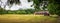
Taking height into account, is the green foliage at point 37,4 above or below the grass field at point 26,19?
above

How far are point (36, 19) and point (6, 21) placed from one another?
1.00ft

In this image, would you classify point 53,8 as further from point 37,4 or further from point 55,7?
point 37,4

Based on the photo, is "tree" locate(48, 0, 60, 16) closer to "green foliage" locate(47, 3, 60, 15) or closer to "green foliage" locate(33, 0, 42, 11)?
"green foliage" locate(47, 3, 60, 15)

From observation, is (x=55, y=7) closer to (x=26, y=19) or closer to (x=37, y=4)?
(x=37, y=4)

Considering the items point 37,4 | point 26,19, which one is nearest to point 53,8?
point 37,4

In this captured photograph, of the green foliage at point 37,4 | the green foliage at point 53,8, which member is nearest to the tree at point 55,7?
the green foliage at point 53,8

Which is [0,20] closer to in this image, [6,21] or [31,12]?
[6,21]

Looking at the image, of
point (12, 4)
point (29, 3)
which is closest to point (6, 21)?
point (12, 4)

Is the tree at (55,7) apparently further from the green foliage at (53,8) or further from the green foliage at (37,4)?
the green foliage at (37,4)

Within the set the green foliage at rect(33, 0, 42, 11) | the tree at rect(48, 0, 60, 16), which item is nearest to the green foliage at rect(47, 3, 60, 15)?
the tree at rect(48, 0, 60, 16)

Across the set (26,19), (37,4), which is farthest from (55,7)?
(26,19)

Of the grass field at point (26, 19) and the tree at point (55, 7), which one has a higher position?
the tree at point (55, 7)

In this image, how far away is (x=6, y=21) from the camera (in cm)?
110

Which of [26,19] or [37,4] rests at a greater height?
[37,4]
